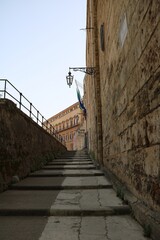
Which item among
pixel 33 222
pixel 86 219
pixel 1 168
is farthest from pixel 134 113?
pixel 1 168

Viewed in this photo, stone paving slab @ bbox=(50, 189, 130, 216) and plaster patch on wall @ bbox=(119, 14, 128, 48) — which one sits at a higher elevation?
plaster patch on wall @ bbox=(119, 14, 128, 48)

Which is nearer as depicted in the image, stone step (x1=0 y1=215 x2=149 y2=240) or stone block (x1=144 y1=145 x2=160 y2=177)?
stone block (x1=144 y1=145 x2=160 y2=177)

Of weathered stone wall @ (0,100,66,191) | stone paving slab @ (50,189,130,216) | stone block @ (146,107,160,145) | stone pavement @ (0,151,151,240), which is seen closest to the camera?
stone block @ (146,107,160,145)

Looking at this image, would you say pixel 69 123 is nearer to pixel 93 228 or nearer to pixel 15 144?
pixel 15 144

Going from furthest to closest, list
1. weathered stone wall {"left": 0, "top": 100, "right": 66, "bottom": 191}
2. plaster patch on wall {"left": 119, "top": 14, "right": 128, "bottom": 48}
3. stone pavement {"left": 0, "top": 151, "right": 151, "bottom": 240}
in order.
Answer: weathered stone wall {"left": 0, "top": 100, "right": 66, "bottom": 191}, plaster patch on wall {"left": 119, "top": 14, "right": 128, "bottom": 48}, stone pavement {"left": 0, "top": 151, "right": 151, "bottom": 240}

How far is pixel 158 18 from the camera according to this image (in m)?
2.62

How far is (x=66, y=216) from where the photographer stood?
4008 mm

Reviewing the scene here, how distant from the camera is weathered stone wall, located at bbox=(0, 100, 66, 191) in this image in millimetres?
6332

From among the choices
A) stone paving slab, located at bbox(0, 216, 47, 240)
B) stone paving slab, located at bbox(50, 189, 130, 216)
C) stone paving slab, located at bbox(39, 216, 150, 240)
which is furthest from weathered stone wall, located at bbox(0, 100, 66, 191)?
stone paving slab, located at bbox(39, 216, 150, 240)

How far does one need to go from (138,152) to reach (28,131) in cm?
612

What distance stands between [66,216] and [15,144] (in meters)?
3.87

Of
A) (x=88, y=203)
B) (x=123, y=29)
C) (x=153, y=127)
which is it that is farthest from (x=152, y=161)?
(x=123, y=29)

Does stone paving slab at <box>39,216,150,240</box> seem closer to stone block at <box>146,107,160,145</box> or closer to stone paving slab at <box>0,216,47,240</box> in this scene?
stone paving slab at <box>0,216,47,240</box>

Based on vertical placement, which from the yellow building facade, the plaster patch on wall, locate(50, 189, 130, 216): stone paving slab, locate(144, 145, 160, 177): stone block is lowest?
locate(50, 189, 130, 216): stone paving slab
